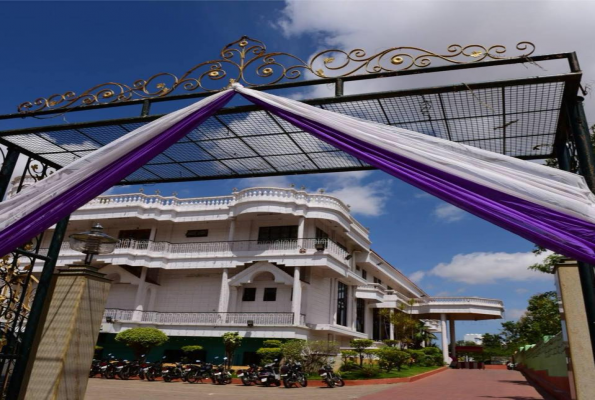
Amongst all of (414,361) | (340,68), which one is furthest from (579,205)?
(414,361)

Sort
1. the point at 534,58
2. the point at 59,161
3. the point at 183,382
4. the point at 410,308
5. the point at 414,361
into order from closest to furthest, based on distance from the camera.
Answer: the point at 534,58
the point at 59,161
the point at 183,382
the point at 414,361
the point at 410,308

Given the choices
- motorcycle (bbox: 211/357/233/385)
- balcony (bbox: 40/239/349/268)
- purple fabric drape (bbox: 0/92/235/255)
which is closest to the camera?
purple fabric drape (bbox: 0/92/235/255)

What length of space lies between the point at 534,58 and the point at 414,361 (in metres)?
25.4

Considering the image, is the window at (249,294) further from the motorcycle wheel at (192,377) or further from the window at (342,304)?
the motorcycle wheel at (192,377)

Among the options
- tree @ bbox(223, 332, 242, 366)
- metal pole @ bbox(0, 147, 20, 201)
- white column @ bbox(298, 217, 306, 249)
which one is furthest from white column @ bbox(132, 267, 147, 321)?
metal pole @ bbox(0, 147, 20, 201)

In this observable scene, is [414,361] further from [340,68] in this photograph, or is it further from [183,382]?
[340,68]

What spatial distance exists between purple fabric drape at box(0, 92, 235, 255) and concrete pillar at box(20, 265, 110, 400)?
901 millimetres

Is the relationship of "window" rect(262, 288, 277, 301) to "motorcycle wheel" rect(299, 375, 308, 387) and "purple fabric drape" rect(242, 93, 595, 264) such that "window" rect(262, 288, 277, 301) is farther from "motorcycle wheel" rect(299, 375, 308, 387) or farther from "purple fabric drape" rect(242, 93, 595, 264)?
"purple fabric drape" rect(242, 93, 595, 264)

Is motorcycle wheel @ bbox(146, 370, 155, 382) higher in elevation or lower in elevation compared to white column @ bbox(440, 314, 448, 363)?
lower

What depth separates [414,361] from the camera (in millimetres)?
25547

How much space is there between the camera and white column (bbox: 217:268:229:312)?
2044cm

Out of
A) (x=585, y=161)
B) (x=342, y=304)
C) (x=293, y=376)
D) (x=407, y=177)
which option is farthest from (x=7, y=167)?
(x=342, y=304)

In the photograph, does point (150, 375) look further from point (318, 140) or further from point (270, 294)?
point (318, 140)

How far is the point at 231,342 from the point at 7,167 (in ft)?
49.1
